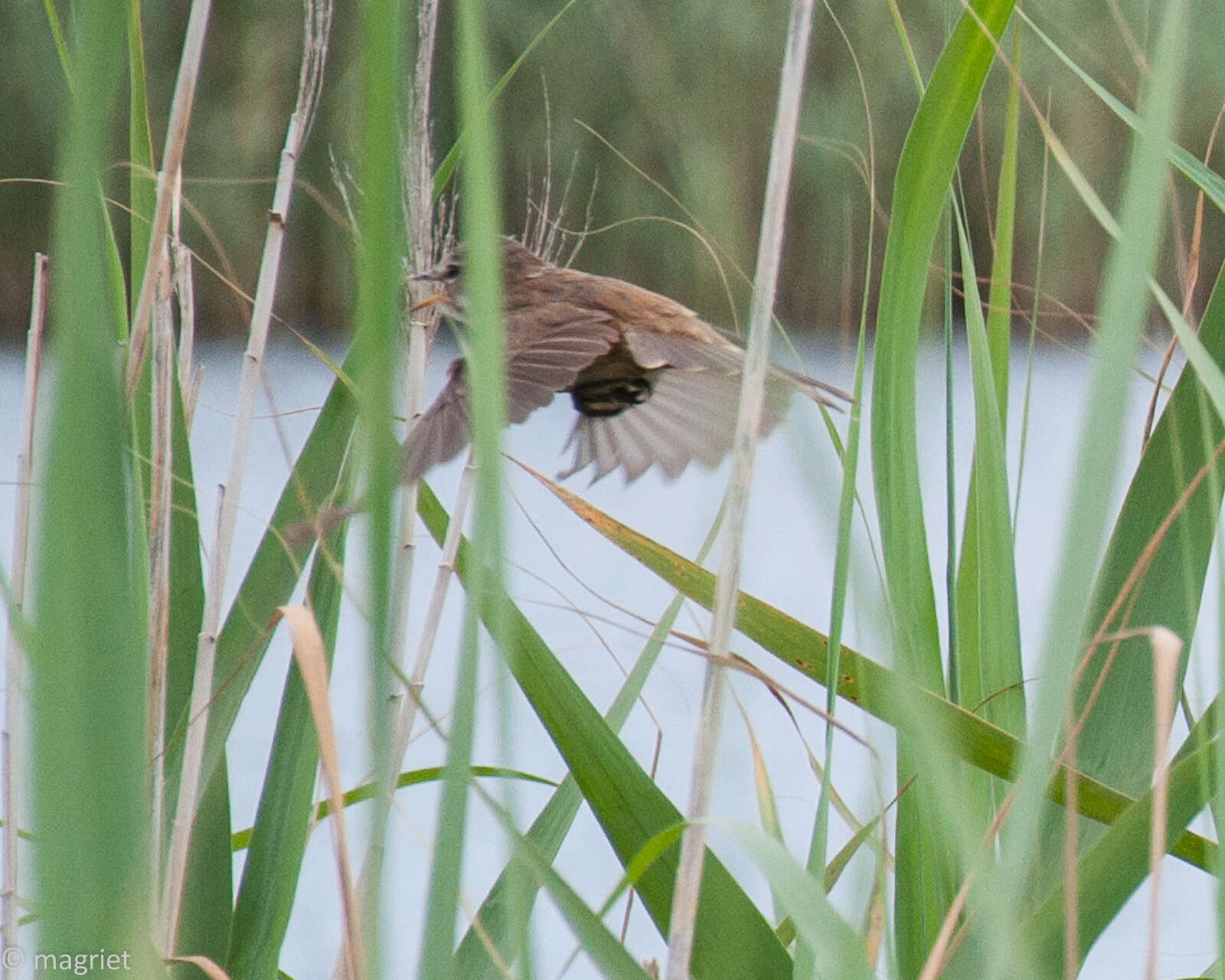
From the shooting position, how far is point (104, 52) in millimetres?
148

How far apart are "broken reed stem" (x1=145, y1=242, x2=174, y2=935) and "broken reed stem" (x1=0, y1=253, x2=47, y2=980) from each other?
1.2 inches

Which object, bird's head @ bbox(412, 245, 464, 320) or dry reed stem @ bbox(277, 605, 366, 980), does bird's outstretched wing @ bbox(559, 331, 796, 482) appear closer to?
bird's head @ bbox(412, 245, 464, 320)

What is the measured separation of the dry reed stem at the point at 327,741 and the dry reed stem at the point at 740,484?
0.19 feet

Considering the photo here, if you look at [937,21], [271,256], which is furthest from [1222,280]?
[937,21]

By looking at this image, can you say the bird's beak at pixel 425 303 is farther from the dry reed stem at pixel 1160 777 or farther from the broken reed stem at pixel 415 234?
the dry reed stem at pixel 1160 777

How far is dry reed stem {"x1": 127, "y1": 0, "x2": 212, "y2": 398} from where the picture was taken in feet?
0.90

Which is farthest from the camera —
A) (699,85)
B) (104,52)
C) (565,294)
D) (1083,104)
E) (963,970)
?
(1083,104)

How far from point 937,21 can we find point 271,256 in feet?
3.27

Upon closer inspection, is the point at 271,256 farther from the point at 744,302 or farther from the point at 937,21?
the point at 937,21

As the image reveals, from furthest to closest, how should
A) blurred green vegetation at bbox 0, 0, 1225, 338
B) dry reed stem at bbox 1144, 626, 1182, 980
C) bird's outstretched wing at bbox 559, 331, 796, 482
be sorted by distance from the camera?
blurred green vegetation at bbox 0, 0, 1225, 338, bird's outstretched wing at bbox 559, 331, 796, 482, dry reed stem at bbox 1144, 626, 1182, 980

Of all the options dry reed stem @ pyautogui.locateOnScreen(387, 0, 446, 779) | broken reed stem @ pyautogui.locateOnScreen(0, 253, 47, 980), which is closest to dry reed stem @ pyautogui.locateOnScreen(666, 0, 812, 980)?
dry reed stem @ pyautogui.locateOnScreen(387, 0, 446, 779)

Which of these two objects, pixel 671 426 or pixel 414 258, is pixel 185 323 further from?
pixel 671 426

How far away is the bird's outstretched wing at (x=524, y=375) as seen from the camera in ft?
1.06

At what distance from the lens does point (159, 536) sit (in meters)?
0.31
